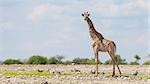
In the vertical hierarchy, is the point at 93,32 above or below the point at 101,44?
above

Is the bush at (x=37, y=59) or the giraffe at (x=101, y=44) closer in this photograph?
the giraffe at (x=101, y=44)

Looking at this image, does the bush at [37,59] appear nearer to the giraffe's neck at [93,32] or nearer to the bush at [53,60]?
the bush at [53,60]

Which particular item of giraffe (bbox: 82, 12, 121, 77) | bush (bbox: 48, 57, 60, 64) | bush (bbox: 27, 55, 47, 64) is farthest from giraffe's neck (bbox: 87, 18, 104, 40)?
bush (bbox: 48, 57, 60, 64)

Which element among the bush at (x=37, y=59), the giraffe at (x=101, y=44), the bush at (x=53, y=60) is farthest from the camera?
the bush at (x=53, y=60)

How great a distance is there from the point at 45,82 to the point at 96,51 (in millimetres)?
5095

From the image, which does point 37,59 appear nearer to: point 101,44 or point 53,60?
point 53,60

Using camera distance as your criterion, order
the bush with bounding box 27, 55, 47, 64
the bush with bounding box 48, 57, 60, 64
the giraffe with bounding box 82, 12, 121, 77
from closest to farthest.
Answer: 1. the giraffe with bounding box 82, 12, 121, 77
2. the bush with bounding box 27, 55, 47, 64
3. the bush with bounding box 48, 57, 60, 64

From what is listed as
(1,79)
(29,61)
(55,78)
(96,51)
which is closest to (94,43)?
(96,51)

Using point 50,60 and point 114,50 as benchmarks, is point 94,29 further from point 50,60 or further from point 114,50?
point 50,60

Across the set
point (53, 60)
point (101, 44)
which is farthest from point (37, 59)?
point (101, 44)

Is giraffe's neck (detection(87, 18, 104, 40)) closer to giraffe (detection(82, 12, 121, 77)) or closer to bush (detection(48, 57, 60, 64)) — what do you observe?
giraffe (detection(82, 12, 121, 77))

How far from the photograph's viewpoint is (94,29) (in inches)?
1085

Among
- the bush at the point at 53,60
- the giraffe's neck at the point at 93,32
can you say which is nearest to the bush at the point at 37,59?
the bush at the point at 53,60

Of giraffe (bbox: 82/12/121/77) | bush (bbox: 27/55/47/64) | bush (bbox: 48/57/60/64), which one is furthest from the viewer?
bush (bbox: 48/57/60/64)
